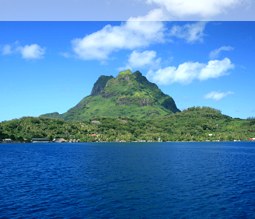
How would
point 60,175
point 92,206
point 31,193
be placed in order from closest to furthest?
point 92,206 → point 31,193 → point 60,175

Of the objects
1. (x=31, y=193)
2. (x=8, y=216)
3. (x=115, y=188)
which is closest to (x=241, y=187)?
(x=115, y=188)

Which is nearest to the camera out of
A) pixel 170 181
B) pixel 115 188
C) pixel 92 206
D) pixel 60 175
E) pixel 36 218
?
pixel 36 218

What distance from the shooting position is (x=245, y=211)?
59250 mm

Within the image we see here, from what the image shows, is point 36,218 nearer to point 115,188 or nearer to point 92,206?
point 92,206

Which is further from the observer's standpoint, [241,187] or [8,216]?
[241,187]

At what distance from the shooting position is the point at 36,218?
53562mm

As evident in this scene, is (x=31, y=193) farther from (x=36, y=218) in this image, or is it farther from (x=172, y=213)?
(x=172, y=213)

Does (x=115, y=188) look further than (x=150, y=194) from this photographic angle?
Yes

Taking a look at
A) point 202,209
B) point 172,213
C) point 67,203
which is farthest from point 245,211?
point 67,203

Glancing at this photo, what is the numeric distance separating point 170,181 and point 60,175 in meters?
34.4

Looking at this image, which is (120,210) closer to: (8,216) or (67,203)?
(67,203)

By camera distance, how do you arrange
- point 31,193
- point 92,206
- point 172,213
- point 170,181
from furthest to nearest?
point 170,181
point 31,193
point 92,206
point 172,213

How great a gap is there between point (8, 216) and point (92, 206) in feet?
47.6

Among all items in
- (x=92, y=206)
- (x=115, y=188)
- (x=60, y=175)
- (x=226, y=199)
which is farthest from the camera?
(x=60, y=175)
